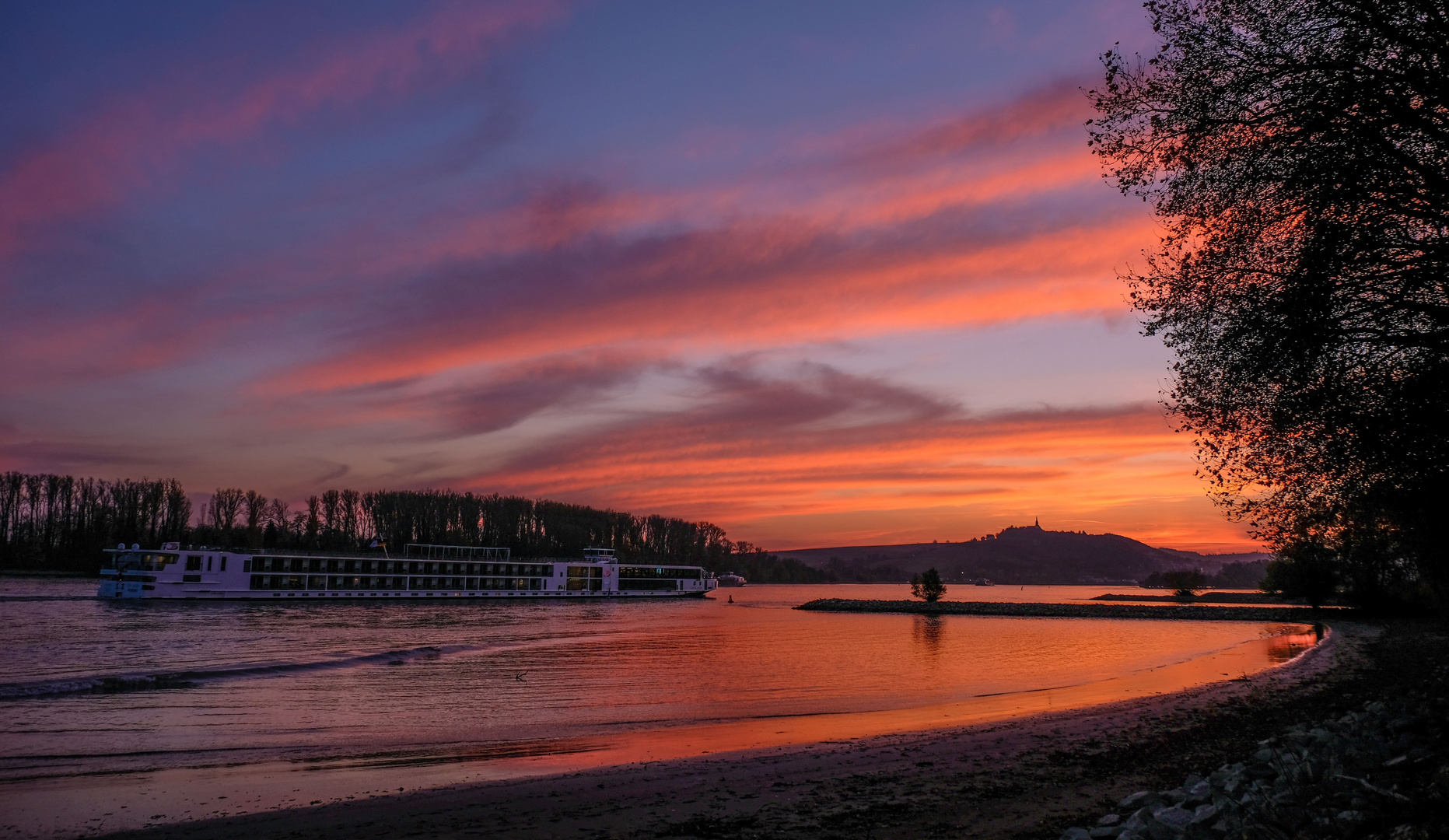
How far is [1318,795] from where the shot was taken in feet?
27.3

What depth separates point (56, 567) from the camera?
142375mm

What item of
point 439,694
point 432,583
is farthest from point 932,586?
point 439,694

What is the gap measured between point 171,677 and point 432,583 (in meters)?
87.2

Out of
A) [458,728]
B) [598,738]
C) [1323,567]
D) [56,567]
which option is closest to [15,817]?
[458,728]

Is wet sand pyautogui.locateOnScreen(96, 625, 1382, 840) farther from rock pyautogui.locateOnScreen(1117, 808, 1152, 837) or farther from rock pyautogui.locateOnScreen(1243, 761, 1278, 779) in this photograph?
rock pyautogui.locateOnScreen(1243, 761, 1278, 779)

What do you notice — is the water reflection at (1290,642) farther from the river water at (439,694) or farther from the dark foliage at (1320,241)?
the dark foliage at (1320,241)

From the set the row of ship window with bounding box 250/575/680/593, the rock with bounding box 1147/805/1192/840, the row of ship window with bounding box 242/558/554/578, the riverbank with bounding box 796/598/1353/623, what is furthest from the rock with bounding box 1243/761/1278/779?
the row of ship window with bounding box 250/575/680/593

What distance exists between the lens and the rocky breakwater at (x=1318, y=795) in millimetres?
6633

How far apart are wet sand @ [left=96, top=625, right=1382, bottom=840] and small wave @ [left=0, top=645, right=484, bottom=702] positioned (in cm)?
2153

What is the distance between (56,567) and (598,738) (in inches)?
6816

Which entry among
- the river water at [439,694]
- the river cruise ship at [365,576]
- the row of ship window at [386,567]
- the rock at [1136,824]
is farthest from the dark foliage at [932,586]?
the rock at [1136,824]

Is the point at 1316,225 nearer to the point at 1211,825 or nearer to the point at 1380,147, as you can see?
the point at 1380,147

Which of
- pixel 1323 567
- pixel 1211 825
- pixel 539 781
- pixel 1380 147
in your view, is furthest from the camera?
pixel 1323 567

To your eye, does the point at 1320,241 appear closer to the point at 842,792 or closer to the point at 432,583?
the point at 842,792
